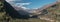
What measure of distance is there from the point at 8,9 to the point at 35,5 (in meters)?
0.49

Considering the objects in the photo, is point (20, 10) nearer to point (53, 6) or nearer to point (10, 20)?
point (10, 20)

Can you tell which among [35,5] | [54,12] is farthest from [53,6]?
[35,5]

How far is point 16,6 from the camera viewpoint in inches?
141

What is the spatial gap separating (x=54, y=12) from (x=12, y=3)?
2.56 feet

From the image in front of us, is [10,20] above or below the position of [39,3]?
below

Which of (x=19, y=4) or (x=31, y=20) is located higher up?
(x=19, y=4)

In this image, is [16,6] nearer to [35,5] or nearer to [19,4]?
[19,4]

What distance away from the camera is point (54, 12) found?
11.4ft

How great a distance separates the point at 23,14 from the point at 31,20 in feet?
0.69

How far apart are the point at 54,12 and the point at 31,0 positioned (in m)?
0.47

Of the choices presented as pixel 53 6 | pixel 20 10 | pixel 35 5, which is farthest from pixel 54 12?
pixel 20 10

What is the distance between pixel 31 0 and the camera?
3.57 m

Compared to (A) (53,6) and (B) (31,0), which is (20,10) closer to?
(B) (31,0)

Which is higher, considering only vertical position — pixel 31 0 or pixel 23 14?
pixel 31 0
